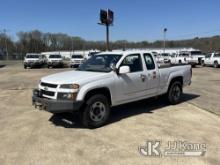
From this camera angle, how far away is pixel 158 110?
8.73 meters

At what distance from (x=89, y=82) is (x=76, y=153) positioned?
75.4 inches

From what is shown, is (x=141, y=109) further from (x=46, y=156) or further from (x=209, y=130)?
(x=46, y=156)

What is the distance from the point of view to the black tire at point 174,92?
9403 millimetres

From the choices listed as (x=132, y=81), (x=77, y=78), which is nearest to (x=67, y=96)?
(x=77, y=78)

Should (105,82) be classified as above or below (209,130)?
above

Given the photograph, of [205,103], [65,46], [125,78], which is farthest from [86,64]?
[65,46]

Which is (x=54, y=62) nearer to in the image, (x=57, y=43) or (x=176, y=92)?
(x=176, y=92)

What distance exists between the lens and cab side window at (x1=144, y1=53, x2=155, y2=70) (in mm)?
8391

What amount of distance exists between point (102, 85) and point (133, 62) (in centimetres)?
154

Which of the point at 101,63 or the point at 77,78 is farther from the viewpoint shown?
the point at 101,63

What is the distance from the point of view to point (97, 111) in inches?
277

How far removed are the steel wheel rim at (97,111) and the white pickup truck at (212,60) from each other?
26.3 m

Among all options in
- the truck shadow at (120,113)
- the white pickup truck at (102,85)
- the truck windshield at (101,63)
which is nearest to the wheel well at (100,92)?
the white pickup truck at (102,85)

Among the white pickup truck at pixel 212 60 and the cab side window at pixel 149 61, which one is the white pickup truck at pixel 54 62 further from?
the cab side window at pixel 149 61
